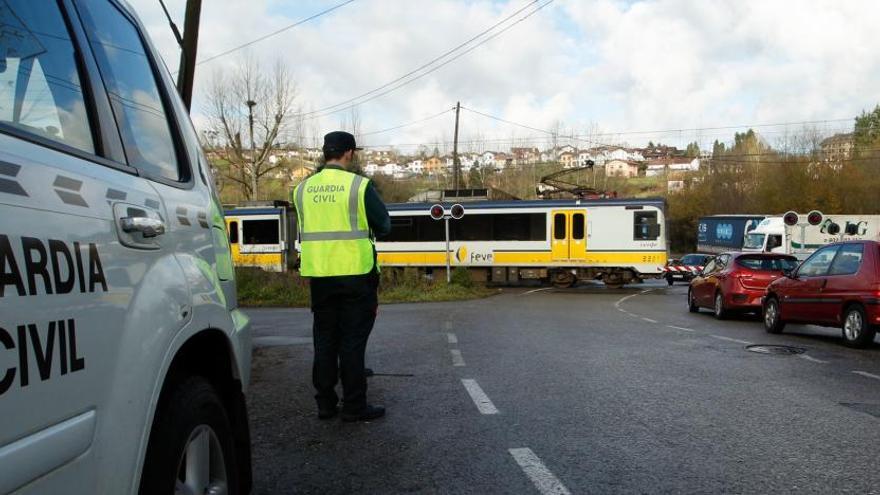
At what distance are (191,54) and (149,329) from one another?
26.4 feet

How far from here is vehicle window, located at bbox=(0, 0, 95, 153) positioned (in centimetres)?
169

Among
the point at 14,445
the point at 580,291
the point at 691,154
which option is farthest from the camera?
the point at 691,154

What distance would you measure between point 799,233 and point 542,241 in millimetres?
15767

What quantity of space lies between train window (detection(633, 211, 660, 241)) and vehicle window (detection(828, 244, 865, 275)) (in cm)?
1622

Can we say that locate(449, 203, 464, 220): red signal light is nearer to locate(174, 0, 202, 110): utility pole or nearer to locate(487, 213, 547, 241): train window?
locate(487, 213, 547, 241): train window

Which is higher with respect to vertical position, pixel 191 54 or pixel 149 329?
pixel 191 54

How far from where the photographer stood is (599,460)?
168 inches

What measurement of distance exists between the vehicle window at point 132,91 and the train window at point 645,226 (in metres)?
25.5

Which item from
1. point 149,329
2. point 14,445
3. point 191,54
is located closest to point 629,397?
point 149,329

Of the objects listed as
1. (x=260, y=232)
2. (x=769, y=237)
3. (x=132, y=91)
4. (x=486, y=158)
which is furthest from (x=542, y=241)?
(x=486, y=158)

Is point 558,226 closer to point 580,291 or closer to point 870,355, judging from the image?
point 580,291

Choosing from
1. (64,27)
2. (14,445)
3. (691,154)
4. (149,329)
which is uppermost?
(691,154)

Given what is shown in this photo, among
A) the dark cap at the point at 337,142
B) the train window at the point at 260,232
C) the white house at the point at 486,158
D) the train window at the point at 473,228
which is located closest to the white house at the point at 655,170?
the white house at the point at 486,158

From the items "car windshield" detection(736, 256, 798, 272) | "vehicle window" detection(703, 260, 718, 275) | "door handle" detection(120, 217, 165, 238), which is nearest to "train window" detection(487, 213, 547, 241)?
"vehicle window" detection(703, 260, 718, 275)
